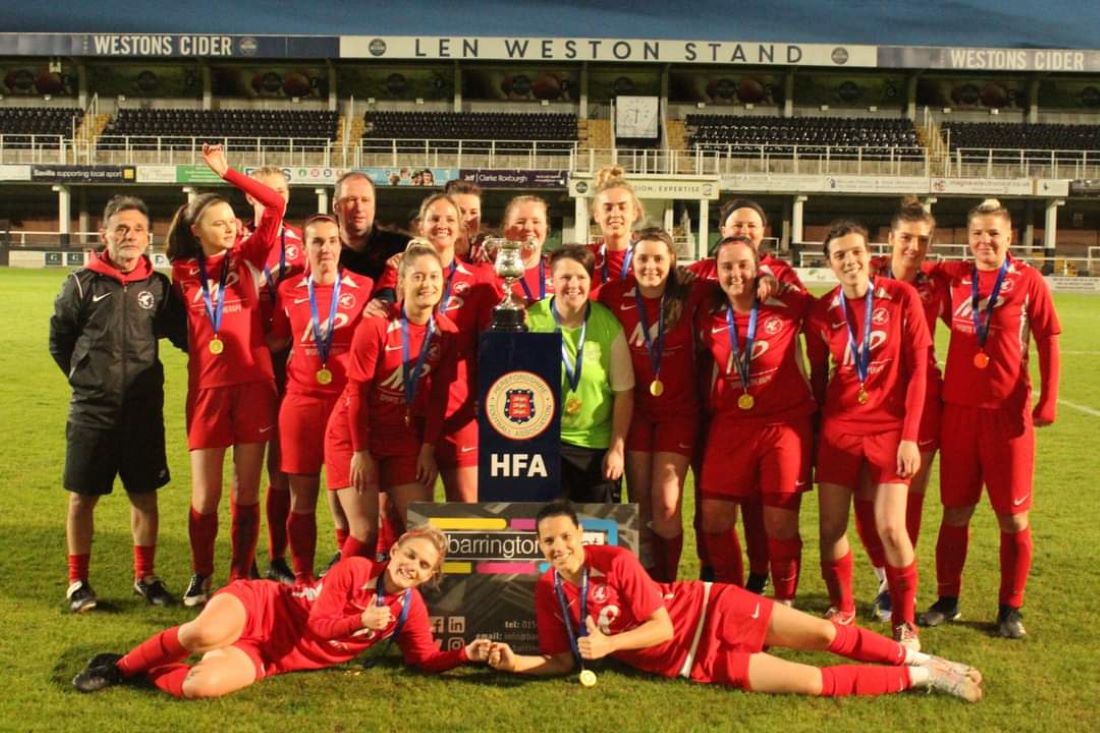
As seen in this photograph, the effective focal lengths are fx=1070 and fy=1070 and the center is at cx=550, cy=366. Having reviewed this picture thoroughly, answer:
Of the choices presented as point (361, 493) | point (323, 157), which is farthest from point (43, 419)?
point (323, 157)

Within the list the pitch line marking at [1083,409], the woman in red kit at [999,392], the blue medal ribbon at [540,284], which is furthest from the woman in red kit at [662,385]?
the pitch line marking at [1083,409]

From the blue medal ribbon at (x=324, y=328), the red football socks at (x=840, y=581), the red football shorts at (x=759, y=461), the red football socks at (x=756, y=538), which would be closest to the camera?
the red football shorts at (x=759, y=461)

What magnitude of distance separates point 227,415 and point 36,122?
37304 mm

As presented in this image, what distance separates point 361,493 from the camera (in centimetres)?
411

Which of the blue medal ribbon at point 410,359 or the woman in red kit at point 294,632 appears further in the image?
the blue medal ribbon at point 410,359

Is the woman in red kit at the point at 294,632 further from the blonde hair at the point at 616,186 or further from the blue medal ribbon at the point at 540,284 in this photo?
the blonde hair at the point at 616,186

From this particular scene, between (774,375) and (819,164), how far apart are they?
28.9 m

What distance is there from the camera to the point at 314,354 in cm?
448

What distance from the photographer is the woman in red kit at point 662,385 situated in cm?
426

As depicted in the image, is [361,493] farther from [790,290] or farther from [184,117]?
[184,117]

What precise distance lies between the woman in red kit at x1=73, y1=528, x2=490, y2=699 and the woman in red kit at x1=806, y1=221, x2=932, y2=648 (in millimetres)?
1570

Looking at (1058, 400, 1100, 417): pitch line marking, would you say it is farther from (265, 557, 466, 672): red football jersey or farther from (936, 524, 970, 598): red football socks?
(265, 557, 466, 672): red football jersey

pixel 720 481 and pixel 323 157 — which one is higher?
pixel 323 157

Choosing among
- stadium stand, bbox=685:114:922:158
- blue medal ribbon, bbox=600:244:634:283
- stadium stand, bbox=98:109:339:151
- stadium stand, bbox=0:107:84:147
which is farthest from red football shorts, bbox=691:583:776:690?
stadium stand, bbox=0:107:84:147
